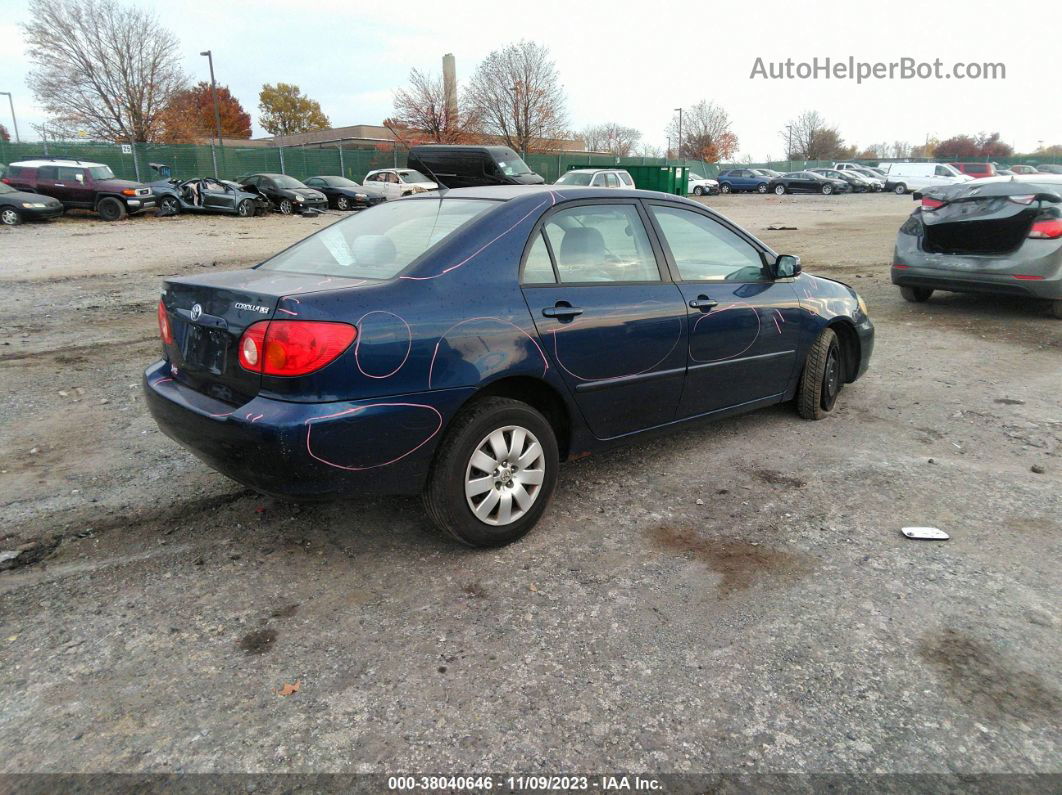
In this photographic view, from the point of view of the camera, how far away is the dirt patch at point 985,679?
248 cm

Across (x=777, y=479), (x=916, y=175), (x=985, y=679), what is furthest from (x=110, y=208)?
(x=916, y=175)

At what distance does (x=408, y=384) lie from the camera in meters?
3.06

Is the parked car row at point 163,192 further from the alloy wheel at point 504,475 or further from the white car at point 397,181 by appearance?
the alloy wheel at point 504,475

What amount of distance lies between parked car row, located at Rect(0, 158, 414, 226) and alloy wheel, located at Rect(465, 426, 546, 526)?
16884 millimetres

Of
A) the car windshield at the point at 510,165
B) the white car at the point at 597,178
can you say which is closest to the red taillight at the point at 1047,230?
the car windshield at the point at 510,165

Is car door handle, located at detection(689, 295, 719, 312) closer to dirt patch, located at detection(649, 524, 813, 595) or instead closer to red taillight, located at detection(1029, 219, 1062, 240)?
dirt patch, located at detection(649, 524, 813, 595)

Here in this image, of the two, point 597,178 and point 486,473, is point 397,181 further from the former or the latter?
point 486,473

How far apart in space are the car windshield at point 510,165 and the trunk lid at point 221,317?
739 inches

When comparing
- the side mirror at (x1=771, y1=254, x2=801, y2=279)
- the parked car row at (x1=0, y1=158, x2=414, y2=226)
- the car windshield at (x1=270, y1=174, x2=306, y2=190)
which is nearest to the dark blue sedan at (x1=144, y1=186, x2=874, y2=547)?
the side mirror at (x1=771, y1=254, x2=801, y2=279)

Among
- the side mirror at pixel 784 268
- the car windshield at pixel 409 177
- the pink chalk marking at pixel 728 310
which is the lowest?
the pink chalk marking at pixel 728 310

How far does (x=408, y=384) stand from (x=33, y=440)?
3.13 meters

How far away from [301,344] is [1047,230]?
311 inches

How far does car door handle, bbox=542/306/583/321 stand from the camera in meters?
3.51

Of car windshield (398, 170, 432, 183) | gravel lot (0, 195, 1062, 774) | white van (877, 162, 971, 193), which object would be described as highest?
white van (877, 162, 971, 193)
